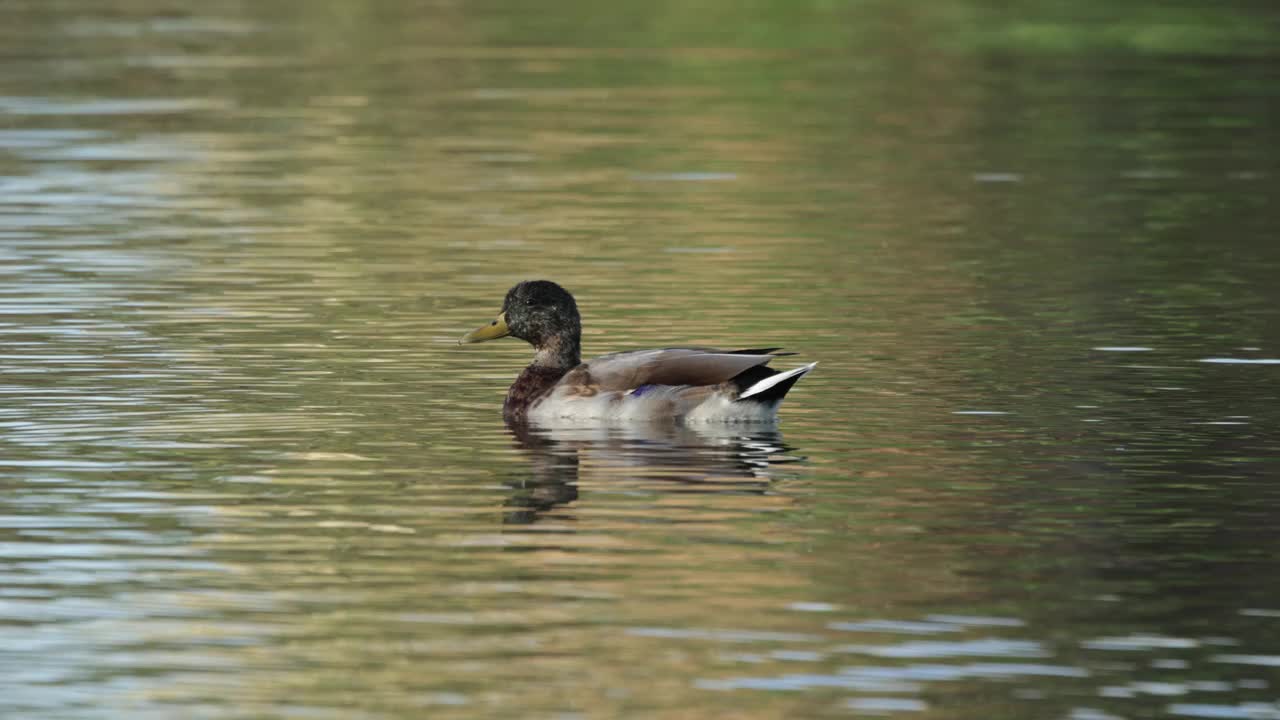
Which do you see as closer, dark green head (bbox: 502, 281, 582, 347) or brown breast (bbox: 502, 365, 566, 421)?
brown breast (bbox: 502, 365, 566, 421)

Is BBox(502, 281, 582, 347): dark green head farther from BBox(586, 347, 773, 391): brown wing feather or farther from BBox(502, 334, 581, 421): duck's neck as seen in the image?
BBox(586, 347, 773, 391): brown wing feather

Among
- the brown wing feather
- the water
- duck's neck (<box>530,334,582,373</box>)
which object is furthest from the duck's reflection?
duck's neck (<box>530,334,582,373</box>)

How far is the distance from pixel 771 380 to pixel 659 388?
2.83 feet

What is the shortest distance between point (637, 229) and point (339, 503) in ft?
44.6

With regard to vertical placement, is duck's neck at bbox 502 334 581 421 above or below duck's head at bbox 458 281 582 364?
below

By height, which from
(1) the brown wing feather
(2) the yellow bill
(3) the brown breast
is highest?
(2) the yellow bill

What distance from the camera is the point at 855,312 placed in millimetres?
20906

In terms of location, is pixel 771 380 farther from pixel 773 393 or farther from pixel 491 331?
pixel 491 331

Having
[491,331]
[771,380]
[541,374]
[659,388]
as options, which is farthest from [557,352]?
[771,380]

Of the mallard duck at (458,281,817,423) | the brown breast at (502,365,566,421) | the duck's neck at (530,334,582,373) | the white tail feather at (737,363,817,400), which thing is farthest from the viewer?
the duck's neck at (530,334,582,373)

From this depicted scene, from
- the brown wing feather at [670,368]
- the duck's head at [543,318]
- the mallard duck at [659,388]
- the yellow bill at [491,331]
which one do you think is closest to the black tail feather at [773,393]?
the mallard duck at [659,388]

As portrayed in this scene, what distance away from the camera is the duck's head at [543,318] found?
1703 cm

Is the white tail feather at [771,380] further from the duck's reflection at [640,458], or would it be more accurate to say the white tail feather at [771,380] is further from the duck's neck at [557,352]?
the duck's neck at [557,352]

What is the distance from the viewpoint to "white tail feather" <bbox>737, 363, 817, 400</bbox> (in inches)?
594
